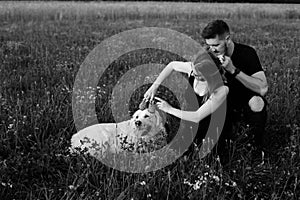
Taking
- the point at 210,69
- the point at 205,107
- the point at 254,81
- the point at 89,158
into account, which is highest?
the point at 210,69

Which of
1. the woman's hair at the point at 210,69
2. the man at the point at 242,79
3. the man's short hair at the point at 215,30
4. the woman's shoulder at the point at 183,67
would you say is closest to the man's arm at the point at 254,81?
the man at the point at 242,79

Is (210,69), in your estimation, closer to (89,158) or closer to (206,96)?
(206,96)

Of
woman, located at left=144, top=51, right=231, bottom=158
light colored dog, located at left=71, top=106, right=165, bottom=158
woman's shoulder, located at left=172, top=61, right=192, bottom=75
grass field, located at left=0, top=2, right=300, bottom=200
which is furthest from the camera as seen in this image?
woman's shoulder, located at left=172, top=61, right=192, bottom=75

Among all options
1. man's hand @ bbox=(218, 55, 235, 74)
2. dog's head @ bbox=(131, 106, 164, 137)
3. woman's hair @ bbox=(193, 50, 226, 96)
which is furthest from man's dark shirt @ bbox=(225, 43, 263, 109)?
dog's head @ bbox=(131, 106, 164, 137)

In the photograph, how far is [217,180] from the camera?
9.48 ft

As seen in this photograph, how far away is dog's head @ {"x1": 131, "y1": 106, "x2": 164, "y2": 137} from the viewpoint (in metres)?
3.55

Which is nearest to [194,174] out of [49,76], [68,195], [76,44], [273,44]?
[68,195]

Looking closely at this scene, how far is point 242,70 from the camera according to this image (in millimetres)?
4094

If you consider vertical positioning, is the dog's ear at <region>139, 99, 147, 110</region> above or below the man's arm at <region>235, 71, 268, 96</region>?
below

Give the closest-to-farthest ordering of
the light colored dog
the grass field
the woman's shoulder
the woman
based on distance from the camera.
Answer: the grass field < the light colored dog < the woman < the woman's shoulder

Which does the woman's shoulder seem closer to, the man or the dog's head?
the man

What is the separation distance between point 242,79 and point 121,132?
4.12 feet

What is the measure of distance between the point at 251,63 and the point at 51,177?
88.2 inches

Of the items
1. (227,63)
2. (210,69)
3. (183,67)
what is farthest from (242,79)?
(183,67)
